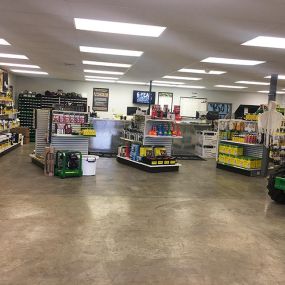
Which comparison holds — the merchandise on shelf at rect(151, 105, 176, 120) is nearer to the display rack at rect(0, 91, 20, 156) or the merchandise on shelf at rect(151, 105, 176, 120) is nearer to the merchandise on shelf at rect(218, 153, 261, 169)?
the merchandise on shelf at rect(218, 153, 261, 169)

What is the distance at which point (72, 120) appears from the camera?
27.1 ft

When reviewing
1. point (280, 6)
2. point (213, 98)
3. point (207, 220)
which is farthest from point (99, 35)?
point (213, 98)

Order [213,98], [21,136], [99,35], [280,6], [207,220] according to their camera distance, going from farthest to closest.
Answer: [213,98] < [21,136] < [99,35] < [207,220] < [280,6]

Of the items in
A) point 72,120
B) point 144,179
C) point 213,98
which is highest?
point 213,98

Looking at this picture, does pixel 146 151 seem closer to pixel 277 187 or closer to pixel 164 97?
pixel 277 187

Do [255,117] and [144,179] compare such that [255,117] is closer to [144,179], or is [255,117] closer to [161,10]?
[144,179]

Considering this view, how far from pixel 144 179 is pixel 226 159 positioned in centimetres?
305

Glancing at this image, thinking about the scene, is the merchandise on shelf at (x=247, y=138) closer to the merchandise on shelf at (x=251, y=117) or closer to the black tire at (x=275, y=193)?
the merchandise on shelf at (x=251, y=117)

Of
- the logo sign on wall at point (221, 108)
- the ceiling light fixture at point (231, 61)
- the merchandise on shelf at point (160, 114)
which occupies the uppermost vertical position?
the ceiling light fixture at point (231, 61)

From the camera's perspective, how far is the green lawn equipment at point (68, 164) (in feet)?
24.4

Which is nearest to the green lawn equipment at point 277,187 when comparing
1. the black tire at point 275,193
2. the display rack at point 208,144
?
the black tire at point 275,193

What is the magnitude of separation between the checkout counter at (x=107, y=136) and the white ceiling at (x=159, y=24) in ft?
11.7

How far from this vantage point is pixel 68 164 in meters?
7.52

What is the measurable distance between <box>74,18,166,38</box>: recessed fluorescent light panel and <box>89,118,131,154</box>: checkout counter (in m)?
6.47
